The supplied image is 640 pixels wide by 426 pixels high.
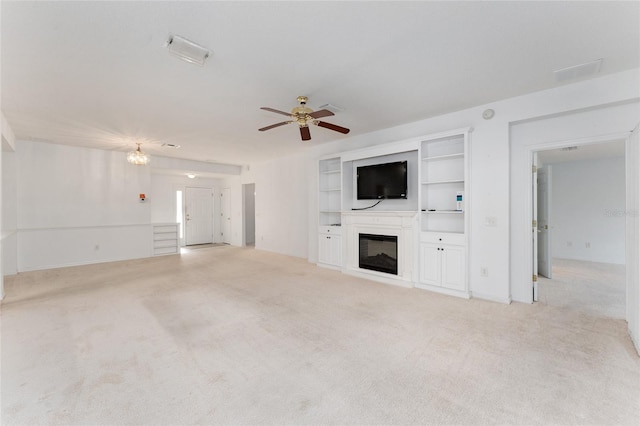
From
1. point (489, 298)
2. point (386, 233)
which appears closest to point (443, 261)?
point (489, 298)

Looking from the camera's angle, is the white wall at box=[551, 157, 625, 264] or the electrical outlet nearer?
the electrical outlet

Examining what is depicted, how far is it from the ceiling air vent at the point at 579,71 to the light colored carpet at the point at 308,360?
2658mm

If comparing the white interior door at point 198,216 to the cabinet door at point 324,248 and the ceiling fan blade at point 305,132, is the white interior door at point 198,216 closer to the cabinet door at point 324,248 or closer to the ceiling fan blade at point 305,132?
the cabinet door at point 324,248

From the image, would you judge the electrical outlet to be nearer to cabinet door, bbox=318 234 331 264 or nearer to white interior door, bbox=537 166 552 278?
white interior door, bbox=537 166 552 278

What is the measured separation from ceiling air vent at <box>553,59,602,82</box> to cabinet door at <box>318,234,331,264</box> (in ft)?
13.6

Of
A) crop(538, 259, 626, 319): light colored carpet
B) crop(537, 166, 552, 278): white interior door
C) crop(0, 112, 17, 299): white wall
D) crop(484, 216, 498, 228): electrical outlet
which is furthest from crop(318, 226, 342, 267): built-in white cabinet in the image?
crop(0, 112, 17, 299): white wall

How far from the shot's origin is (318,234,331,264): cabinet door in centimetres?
574

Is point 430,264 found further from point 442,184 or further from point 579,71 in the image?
point 579,71

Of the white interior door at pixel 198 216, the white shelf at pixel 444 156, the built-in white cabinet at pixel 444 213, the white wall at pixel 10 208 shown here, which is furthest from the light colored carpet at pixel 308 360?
the white interior door at pixel 198 216

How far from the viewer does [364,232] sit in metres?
5.02

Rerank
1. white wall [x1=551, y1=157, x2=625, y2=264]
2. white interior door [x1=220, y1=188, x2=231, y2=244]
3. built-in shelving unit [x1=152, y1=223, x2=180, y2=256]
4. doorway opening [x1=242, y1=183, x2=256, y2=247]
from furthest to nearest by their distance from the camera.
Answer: white interior door [x1=220, y1=188, x2=231, y2=244]
doorway opening [x1=242, y1=183, x2=256, y2=247]
built-in shelving unit [x1=152, y1=223, x2=180, y2=256]
white wall [x1=551, y1=157, x2=625, y2=264]

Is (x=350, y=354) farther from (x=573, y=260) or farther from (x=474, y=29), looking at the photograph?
(x=573, y=260)

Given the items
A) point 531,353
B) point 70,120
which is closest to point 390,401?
point 531,353

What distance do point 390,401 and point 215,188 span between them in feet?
30.8
